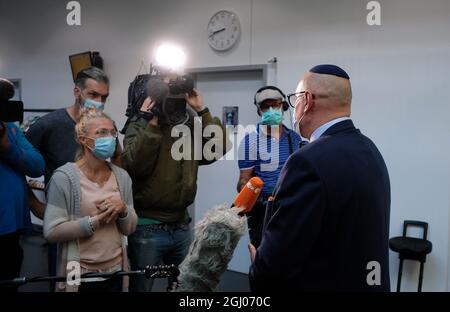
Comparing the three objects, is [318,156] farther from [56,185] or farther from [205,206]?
[205,206]

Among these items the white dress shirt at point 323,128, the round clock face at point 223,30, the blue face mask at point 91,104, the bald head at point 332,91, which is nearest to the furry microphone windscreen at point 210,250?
the white dress shirt at point 323,128

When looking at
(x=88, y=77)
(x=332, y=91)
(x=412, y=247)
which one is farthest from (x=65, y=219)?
(x=412, y=247)

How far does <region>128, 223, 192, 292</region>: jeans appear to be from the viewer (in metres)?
1.88

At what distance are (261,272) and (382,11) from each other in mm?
2585

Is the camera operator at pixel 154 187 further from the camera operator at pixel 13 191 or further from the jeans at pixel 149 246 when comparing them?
the camera operator at pixel 13 191

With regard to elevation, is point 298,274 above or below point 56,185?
below

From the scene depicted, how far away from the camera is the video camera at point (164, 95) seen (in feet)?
6.29

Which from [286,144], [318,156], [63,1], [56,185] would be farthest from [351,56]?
[63,1]

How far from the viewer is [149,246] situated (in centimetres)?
188

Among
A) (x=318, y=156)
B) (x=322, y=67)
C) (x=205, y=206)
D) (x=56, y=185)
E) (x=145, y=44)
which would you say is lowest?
(x=205, y=206)

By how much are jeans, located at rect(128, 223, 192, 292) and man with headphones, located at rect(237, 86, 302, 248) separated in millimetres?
684

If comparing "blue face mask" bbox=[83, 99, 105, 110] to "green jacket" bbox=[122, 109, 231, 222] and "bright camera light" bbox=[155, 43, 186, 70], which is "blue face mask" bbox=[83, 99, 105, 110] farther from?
"bright camera light" bbox=[155, 43, 186, 70]

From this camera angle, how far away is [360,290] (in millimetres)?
1159

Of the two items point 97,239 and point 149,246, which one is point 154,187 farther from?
point 97,239
